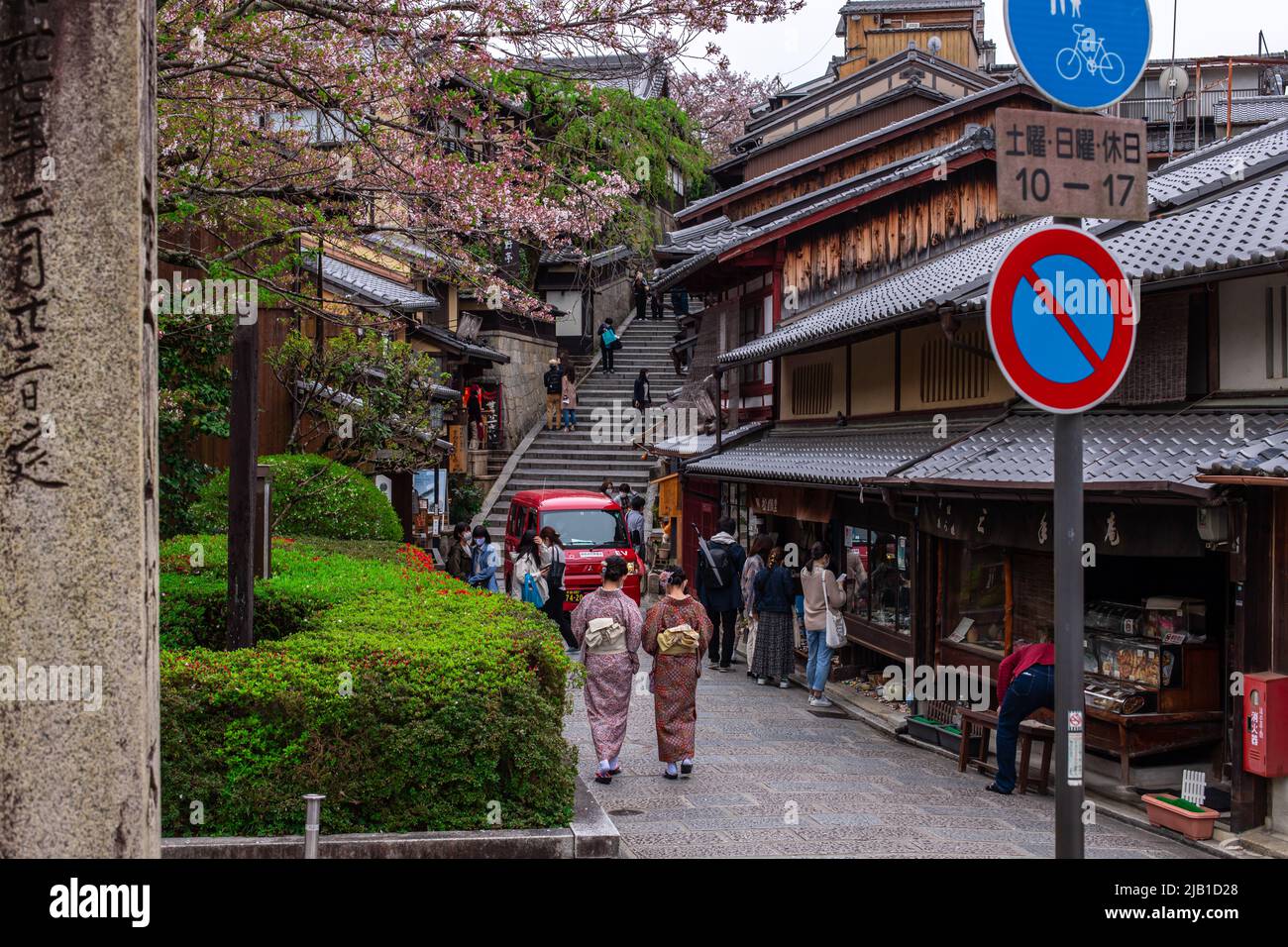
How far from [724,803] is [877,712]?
5.53 m

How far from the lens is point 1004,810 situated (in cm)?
977

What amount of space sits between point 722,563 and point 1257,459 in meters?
10.1

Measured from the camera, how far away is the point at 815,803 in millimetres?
9664

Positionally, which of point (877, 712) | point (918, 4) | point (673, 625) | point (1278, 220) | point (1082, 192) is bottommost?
point (877, 712)

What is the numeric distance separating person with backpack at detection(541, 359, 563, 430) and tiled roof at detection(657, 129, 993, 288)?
1046 cm

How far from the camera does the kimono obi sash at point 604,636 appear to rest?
10109 mm

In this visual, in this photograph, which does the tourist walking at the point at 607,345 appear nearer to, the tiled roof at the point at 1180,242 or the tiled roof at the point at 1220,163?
the tiled roof at the point at 1180,242

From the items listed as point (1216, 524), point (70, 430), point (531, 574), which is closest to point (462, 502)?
point (531, 574)

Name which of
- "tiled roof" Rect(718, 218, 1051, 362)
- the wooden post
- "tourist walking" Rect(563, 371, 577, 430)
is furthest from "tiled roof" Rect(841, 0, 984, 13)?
the wooden post

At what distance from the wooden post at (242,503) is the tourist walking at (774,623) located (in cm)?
898

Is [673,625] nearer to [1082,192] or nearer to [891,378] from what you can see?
[1082,192]

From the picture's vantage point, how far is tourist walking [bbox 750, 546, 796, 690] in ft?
53.5

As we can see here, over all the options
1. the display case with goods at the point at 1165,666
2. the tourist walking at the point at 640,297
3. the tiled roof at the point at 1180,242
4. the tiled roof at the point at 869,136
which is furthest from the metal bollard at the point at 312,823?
the tourist walking at the point at 640,297

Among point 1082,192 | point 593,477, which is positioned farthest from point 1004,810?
point 593,477
